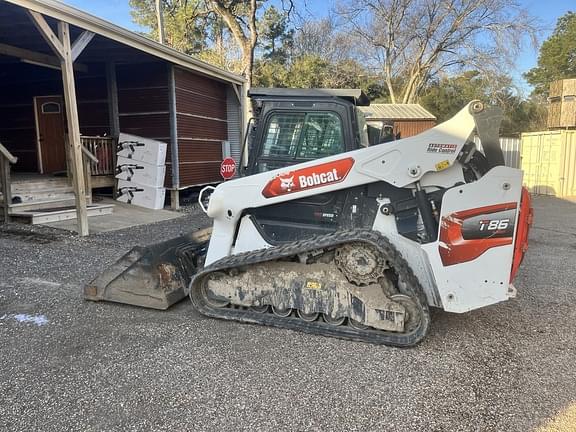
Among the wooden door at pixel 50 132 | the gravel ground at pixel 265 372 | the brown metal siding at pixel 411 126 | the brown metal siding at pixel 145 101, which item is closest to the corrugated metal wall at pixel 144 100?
the brown metal siding at pixel 145 101

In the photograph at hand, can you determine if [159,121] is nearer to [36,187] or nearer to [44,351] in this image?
[36,187]

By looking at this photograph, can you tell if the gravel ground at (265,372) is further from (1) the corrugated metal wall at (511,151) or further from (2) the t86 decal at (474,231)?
(1) the corrugated metal wall at (511,151)

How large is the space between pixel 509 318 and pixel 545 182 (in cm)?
1333

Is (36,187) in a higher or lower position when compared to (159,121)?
lower

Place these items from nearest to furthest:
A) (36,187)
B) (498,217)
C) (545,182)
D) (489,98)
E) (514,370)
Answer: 1. (514,370)
2. (498,217)
3. (36,187)
4. (545,182)
5. (489,98)

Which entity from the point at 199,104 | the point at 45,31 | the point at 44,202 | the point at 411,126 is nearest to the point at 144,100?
the point at 199,104

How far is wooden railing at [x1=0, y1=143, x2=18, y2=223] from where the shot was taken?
8227 millimetres

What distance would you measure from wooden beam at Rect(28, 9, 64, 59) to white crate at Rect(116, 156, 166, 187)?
3.72 m

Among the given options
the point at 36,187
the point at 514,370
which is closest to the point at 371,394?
the point at 514,370

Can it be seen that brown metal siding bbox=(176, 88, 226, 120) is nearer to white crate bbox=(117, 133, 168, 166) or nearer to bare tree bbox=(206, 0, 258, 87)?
white crate bbox=(117, 133, 168, 166)

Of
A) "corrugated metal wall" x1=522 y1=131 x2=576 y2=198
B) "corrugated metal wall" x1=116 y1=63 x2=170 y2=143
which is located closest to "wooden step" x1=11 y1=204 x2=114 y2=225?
"corrugated metal wall" x1=116 y1=63 x2=170 y2=143

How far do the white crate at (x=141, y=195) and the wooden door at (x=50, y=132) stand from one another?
2670 millimetres

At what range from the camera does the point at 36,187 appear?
9.42 metres

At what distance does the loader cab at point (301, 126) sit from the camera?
405cm
